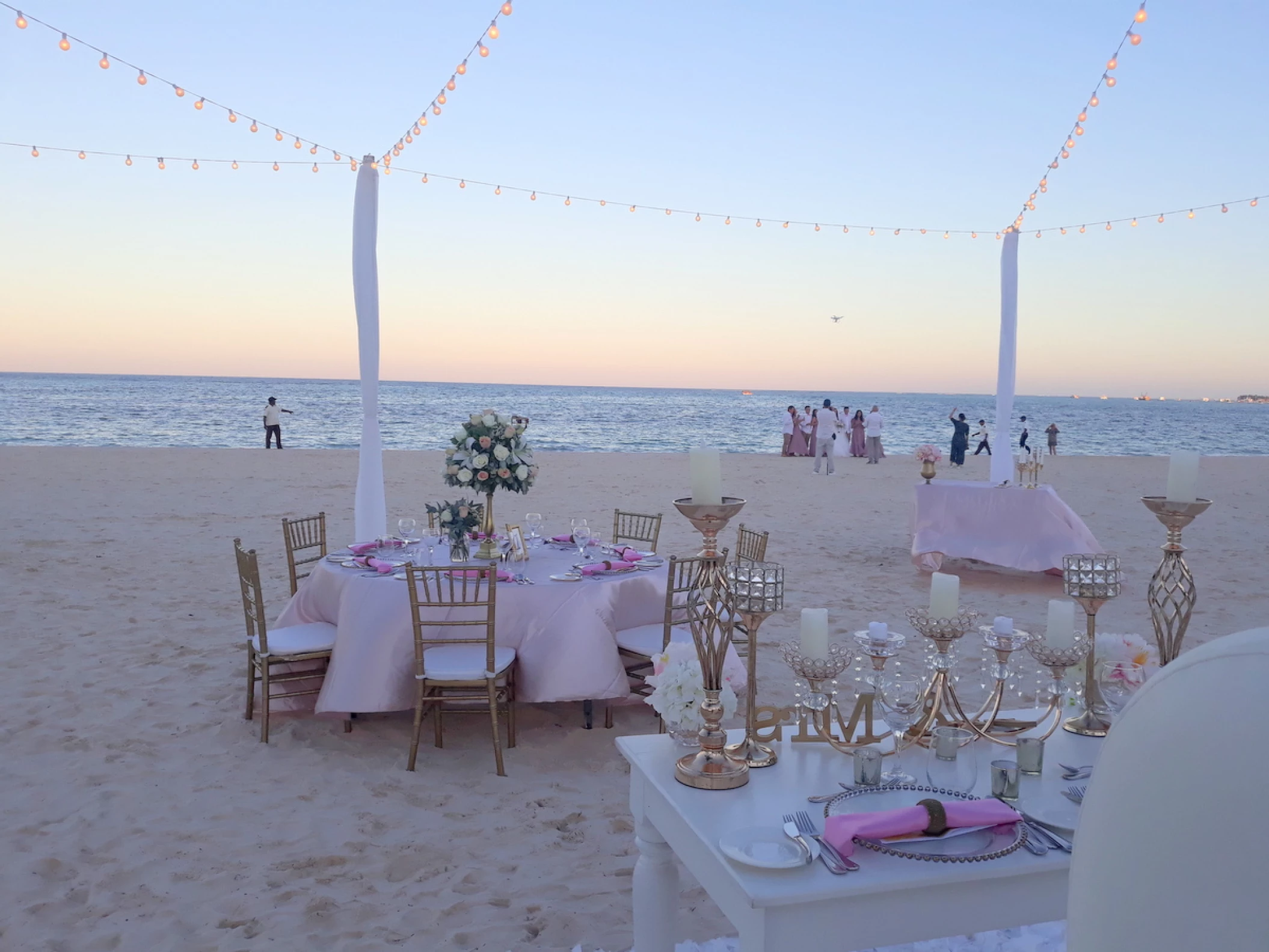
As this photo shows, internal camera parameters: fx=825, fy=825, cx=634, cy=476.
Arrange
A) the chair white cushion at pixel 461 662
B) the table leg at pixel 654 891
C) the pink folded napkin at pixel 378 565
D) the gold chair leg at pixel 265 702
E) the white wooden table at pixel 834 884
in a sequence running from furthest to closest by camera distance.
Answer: the pink folded napkin at pixel 378 565 → the gold chair leg at pixel 265 702 → the chair white cushion at pixel 461 662 → the table leg at pixel 654 891 → the white wooden table at pixel 834 884

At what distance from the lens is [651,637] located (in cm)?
449

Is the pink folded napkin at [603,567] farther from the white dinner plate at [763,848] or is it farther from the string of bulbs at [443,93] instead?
the string of bulbs at [443,93]

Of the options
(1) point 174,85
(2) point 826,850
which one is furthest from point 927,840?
(1) point 174,85

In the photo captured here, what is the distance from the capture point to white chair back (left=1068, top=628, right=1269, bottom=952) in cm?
68

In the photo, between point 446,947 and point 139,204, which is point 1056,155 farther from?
point 139,204

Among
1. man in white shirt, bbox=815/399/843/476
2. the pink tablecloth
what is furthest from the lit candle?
man in white shirt, bbox=815/399/843/476

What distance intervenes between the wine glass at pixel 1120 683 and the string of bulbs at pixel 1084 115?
517cm

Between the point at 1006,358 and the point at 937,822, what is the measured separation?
7.13 metres

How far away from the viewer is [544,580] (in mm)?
4383

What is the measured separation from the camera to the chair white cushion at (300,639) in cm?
421

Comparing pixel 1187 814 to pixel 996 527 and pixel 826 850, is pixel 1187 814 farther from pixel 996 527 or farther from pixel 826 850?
pixel 996 527

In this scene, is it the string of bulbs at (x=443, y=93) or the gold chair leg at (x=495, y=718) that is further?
the string of bulbs at (x=443, y=93)

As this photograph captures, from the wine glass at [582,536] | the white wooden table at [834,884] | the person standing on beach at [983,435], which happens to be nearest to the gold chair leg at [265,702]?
the wine glass at [582,536]

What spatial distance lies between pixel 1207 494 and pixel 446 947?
15.2 m
